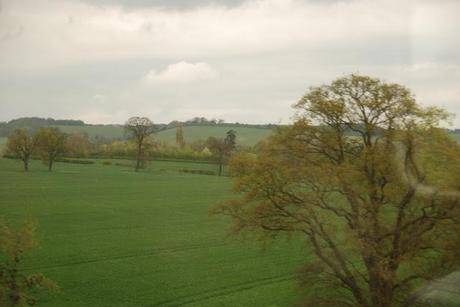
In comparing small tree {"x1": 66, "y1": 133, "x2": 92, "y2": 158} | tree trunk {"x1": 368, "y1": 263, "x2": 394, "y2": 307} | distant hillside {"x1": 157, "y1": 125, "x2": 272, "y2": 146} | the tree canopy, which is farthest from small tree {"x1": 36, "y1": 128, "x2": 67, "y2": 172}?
tree trunk {"x1": 368, "y1": 263, "x2": 394, "y2": 307}

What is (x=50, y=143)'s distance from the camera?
206 feet

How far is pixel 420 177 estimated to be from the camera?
13914 millimetres

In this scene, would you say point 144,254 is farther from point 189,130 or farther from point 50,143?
point 189,130

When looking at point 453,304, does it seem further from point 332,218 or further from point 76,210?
point 76,210

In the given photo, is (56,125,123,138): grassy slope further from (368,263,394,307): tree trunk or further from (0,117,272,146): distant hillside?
(368,263,394,307): tree trunk

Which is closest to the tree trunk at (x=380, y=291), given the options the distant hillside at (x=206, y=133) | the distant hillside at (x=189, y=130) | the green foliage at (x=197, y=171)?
the green foliage at (x=197, y=171)

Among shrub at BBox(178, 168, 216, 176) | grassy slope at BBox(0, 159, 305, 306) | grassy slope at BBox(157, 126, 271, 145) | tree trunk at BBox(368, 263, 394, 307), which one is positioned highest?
grassy slope at BBox(157, 126, 271, 145)

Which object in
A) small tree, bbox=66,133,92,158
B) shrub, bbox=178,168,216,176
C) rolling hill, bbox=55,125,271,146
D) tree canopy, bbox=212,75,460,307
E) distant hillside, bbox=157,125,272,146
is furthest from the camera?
rolling hill, bbox=55,125,271,146

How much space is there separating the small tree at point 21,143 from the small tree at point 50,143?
0.85 m

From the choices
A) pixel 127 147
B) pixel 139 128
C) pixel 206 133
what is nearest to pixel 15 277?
pixel 139 128

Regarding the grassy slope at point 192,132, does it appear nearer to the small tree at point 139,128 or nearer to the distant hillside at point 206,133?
the distant hillside at point 206,133

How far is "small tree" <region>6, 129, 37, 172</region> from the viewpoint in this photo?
61722 mm

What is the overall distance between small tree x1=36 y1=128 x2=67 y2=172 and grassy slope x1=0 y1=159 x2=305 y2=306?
17802 mm

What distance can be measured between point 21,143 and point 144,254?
44.2 m
